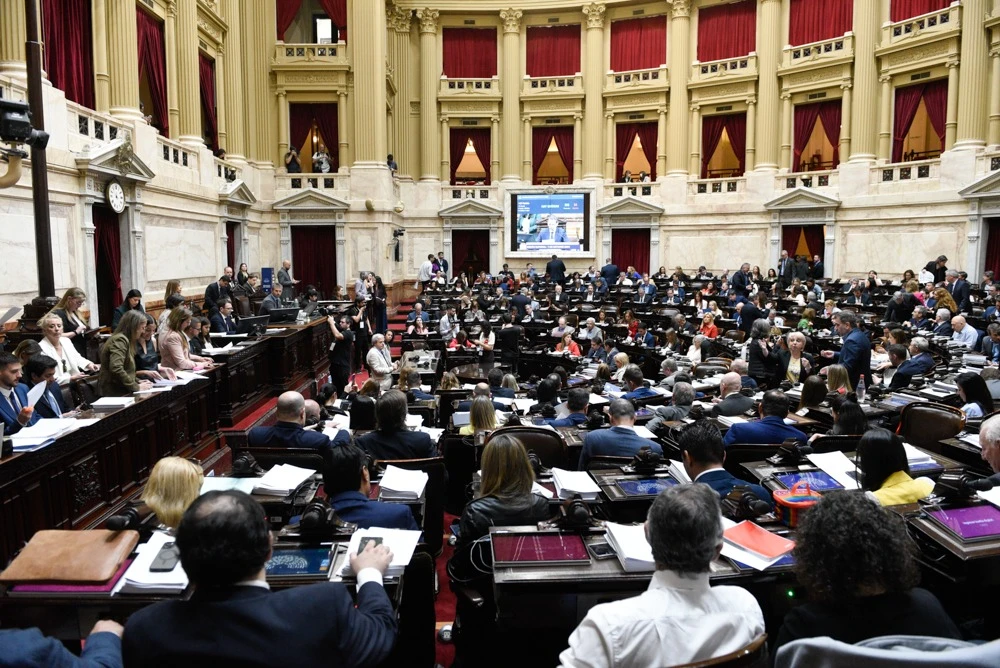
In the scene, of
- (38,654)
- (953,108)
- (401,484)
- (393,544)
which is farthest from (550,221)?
(38,654)

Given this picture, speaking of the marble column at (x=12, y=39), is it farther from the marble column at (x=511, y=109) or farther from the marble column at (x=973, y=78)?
the marble column at (x=973, y=78)

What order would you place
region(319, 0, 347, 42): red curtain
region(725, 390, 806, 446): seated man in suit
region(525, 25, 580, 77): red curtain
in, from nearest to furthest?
region(725, 390, 806, 446): seated man in suit
region(319, 0, 347, 42): red curtain
region(525, 25, 580, 77): red curtain

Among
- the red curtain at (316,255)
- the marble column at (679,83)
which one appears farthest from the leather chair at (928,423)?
the marble column at (679,83)

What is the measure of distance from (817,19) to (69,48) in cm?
2030

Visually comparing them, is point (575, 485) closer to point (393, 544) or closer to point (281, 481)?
point (393, 544)

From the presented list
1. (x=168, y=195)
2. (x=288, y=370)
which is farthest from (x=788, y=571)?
(x=168, y=195)

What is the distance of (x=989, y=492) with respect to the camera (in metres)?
3.42

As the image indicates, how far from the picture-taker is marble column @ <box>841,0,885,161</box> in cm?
2059

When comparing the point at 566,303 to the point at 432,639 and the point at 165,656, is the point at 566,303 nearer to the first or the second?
the point at 432,639

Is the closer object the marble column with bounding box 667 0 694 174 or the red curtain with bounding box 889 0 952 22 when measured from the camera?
the red curtain with bounding box 889 0 952 22

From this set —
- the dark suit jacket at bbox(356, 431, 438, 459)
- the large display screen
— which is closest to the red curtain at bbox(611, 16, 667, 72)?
the large display screen

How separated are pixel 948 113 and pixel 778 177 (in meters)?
4.85

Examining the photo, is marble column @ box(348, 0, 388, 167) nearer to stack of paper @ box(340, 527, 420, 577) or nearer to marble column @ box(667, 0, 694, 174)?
marble column @ box(667, 0, 694, 174)

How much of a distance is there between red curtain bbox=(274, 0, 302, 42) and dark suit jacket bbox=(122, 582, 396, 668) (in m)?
23.5
